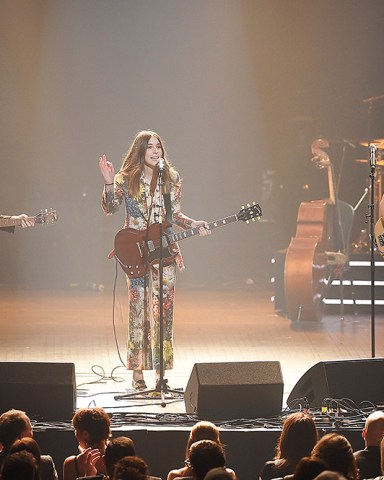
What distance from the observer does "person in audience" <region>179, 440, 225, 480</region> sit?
15.9 ft

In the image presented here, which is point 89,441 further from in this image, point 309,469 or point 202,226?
point 202,226

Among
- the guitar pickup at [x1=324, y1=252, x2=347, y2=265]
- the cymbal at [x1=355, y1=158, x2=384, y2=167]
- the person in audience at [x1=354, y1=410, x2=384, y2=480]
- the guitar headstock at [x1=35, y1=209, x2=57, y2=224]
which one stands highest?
the cymbal at [x1=355, y1=158, x2=384, y2=167]

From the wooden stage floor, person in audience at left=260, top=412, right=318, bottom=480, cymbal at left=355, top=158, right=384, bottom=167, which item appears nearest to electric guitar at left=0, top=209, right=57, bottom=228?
the wooden stage floor

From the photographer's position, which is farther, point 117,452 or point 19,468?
point 117,452

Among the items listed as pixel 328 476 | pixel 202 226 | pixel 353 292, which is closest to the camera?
pixel 328 476

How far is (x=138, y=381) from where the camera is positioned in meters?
8.68

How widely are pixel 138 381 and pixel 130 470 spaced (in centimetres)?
418

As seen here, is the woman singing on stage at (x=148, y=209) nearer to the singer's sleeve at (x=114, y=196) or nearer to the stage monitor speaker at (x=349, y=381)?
the singer's sleeve at (x=114, y=196)

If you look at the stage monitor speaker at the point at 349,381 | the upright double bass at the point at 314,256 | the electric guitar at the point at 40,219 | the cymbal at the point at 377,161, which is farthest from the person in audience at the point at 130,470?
the cymbal at the point at 377,161

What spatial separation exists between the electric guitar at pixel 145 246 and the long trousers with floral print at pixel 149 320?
0.34 feet

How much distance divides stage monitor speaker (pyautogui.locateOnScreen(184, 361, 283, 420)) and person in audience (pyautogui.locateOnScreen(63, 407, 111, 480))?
1495mm

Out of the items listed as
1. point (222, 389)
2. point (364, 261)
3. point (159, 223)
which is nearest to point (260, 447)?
point (222, 389)

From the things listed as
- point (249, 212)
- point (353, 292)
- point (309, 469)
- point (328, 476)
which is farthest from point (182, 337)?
point (328, 476)

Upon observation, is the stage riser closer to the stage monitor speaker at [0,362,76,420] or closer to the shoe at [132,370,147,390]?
the shoe at [132,370,147,390]
